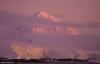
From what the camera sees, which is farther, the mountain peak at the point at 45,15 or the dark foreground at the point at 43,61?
the mountain peak at the point at 45,15

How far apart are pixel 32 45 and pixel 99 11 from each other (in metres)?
1.31

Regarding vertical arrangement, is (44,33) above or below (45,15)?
below

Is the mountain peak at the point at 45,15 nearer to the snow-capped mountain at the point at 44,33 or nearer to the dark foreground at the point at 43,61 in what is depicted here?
the snow-capped mountain at the point at 44,33

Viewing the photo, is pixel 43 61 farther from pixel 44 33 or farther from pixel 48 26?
pixel 48 26

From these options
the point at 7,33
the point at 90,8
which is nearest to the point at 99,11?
the point at 90,8

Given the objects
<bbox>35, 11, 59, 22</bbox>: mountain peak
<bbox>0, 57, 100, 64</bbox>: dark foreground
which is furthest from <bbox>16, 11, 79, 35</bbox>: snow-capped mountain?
<bbox>0, 57, 100, 64</bbox>: dark foreground

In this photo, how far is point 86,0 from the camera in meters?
4.44

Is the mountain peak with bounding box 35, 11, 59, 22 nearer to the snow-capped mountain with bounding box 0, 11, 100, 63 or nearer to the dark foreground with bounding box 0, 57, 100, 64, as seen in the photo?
the snow-capped mountain with bounding box 0, 11, 100, 63

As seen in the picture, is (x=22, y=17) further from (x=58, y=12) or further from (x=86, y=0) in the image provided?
(x=86, y=0)

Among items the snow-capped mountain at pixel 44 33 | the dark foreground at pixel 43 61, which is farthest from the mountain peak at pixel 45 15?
the dark foreground at pixel 43 61

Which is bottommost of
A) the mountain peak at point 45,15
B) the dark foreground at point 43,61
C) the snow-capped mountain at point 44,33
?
the dark foreground at point 43,61

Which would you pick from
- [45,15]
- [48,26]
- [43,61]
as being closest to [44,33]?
[48,26]

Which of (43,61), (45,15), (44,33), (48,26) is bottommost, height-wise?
(43,61)

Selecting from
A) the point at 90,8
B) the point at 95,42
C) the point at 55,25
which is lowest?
the point at 95,42
